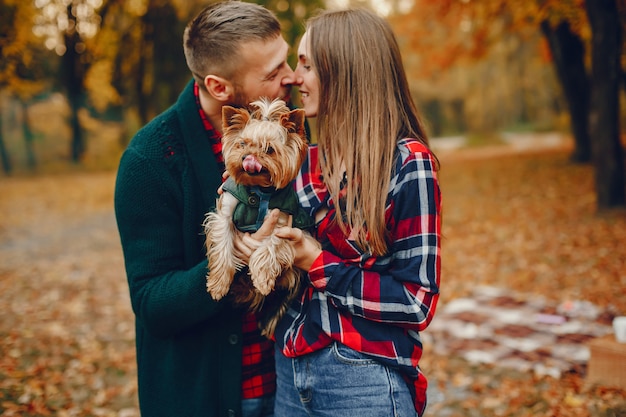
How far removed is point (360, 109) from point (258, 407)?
4.89 feet

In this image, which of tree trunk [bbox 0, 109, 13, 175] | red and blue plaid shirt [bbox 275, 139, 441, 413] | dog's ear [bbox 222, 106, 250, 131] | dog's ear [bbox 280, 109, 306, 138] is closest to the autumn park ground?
red and blue plaid shirt [bbox 275, 139, 441, 413]

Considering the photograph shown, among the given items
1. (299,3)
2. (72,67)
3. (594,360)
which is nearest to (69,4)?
(72,67)

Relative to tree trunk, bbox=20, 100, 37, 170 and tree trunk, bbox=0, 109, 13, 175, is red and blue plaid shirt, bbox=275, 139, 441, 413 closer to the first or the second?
tree trunk, bbox=0, 109, 13, 175

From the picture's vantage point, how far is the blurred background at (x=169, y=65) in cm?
1566

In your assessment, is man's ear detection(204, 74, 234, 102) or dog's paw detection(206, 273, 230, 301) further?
man's ear detection(204, 74, 234, 102)

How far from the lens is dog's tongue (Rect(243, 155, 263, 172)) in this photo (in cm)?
233

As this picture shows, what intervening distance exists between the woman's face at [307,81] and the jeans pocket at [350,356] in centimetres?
105

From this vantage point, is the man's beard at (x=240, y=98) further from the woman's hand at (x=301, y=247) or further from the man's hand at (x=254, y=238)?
the woman's hand at (x=301, y=247)

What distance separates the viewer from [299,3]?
12273mm

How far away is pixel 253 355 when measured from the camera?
265 cm

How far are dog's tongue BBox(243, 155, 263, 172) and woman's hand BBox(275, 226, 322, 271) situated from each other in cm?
28

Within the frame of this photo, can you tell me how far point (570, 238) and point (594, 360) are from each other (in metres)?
5.44

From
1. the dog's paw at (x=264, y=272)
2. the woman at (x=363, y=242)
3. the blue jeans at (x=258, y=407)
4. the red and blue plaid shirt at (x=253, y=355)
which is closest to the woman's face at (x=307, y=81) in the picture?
the woman at (x=363, y=242)

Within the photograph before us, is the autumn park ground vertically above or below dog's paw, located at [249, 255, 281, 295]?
below
